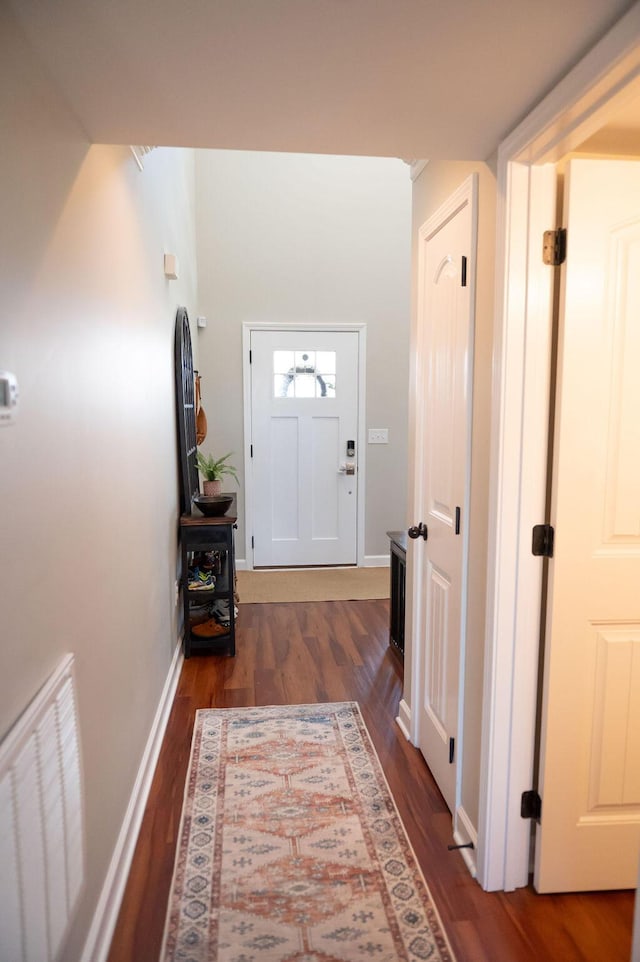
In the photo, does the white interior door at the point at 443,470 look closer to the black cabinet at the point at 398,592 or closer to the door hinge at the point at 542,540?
the door hinge at the point at 542,540

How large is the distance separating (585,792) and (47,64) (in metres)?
2.16

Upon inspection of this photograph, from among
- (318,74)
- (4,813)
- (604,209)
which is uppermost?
(318,74)

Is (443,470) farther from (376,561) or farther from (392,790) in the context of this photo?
(376,561)

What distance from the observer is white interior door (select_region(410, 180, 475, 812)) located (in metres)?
1.90

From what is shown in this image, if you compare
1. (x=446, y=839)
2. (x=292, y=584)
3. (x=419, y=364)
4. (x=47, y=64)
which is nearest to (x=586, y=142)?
(x=419, y=364)

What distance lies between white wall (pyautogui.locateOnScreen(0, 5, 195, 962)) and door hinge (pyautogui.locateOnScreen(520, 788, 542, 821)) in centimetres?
114

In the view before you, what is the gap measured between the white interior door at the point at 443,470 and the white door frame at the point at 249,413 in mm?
2757

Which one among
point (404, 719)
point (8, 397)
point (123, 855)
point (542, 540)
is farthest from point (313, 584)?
point (8, 397)

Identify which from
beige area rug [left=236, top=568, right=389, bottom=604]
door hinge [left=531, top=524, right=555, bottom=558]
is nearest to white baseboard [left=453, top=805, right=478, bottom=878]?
door hinge [left=531, top=524, right=555, bottom=558]

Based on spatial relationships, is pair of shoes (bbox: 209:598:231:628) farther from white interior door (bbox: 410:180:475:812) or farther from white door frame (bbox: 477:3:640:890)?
white door frame (bbox: 477:3:640:890)

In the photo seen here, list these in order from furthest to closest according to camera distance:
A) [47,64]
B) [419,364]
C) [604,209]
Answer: [419,364] < [604,209] < [47,64]

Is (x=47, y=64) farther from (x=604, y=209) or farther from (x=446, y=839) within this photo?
(x=446, y=839)

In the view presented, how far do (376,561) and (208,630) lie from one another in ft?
7.07

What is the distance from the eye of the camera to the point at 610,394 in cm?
158
